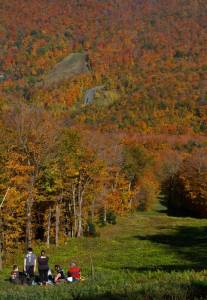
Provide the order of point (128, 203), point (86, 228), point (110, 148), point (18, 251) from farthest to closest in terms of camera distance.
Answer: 1. point (128, 203)
2. point (110, 148)
3. point (86, 228)
4. point (18, 251)

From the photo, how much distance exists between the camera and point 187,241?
6388cm

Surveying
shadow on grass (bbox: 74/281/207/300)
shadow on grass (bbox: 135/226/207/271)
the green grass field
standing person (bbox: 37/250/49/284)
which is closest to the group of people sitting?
standing person (bbox: 37/250/49/284)

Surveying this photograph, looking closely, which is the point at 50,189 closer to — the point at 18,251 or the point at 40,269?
the point at 18,251

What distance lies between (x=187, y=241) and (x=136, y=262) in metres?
18.7

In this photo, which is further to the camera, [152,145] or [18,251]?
[152,145]

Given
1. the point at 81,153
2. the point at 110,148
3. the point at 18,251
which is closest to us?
the point at 18,251

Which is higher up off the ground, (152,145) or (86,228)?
(152,145)

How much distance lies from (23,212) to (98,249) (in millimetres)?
9790

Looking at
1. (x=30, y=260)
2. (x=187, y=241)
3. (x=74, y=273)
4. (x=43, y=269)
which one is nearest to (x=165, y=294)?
(x=43, y=269)

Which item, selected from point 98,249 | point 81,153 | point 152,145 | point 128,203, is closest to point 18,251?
point 98,249

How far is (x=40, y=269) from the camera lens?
2894cm

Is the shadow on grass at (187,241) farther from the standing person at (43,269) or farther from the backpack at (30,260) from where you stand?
the backpack at (30,260)

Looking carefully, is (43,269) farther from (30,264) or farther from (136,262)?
(136,262)

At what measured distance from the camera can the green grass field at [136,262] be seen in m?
18.4
